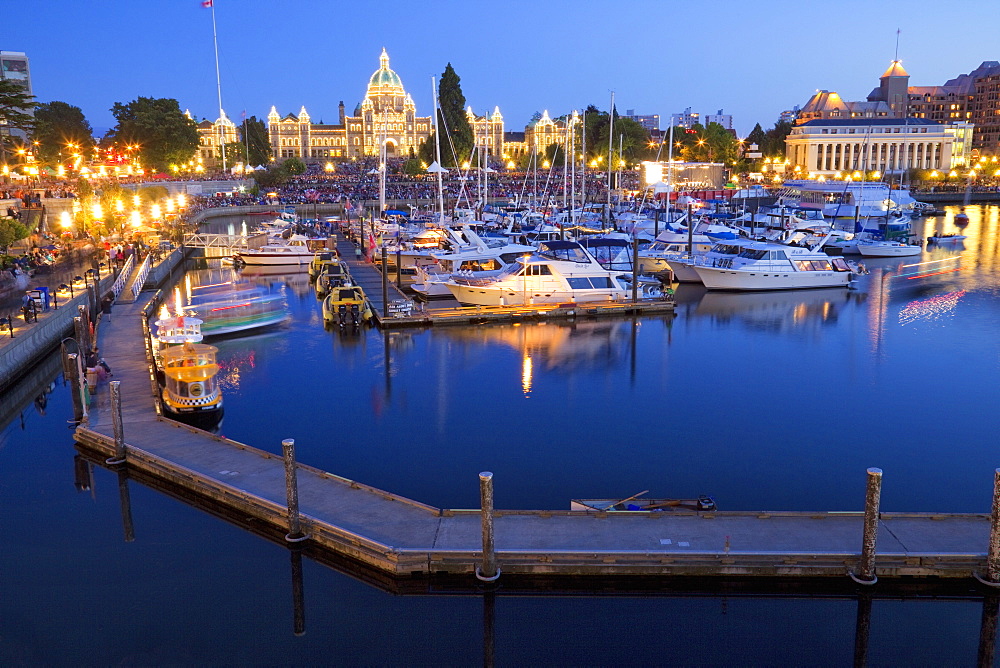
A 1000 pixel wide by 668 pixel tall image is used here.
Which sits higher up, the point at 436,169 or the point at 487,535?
the point at 436,169

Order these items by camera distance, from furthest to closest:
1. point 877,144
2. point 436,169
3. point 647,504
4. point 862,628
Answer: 1. point 877,144
2. point 436,169
3. point 647,504
4. point 862,628

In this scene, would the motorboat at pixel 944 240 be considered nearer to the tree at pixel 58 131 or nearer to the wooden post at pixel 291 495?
the wooden post at pixel 291 495

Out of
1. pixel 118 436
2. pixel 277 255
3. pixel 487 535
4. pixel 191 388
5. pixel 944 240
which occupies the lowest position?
pixel 487 535

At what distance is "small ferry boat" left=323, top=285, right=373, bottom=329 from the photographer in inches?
1159

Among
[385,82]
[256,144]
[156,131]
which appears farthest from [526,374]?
[385,82]

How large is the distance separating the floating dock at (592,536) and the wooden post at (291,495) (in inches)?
7.0

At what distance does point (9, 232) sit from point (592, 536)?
31.4m

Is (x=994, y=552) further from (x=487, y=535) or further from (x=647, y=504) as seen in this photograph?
(x=487, y=535)

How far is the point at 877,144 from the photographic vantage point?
132 meters

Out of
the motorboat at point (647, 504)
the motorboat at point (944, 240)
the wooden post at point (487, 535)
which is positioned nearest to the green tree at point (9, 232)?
the motorboat at point (647, 504)

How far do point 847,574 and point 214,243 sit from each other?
44.8 metres

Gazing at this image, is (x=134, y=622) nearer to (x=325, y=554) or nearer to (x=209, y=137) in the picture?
(x=325, y=554)

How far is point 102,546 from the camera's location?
13.6 m

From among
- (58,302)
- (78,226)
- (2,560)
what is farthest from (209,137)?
(2,560)
